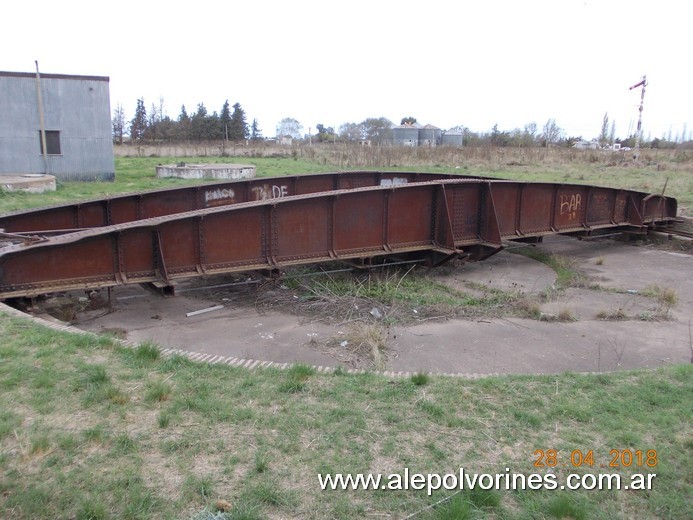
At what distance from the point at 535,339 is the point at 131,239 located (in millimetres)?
5238

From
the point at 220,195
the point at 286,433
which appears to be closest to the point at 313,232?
the point at 220,195

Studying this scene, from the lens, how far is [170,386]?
14.6 feet

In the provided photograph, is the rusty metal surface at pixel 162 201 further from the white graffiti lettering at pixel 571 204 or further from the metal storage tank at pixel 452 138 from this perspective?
the metal storage tank at pixel 452 138

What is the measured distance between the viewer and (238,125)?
7244 centimetres

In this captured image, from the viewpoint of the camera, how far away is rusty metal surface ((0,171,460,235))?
9.09 metres

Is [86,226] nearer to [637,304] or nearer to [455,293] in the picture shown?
[455,293]

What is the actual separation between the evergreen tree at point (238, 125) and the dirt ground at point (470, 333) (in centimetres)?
6502

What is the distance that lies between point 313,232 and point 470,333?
3.00m

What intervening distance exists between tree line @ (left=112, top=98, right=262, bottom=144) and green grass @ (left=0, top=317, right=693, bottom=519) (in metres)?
60.6

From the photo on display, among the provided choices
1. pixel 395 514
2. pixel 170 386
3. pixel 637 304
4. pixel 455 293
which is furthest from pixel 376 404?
pixel 637 304

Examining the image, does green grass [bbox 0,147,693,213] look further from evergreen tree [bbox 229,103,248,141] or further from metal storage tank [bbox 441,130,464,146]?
metal storage tank [bbox 441,130,464,146]

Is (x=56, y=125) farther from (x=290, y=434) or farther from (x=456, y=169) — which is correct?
(x=290, y=434)

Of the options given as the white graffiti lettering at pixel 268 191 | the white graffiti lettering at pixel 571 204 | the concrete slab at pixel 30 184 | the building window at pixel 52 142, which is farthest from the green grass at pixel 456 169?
the white graffiti lettering at pixel 571 204

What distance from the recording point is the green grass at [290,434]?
10.3 ft
